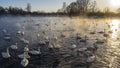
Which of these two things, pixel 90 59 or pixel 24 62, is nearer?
pixel 24 62

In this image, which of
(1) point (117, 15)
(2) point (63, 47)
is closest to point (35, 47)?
(2) point (63, 47)

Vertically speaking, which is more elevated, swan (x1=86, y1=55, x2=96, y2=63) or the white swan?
the white swan

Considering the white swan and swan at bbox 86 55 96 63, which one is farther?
swan at bbox 86 55 96 63

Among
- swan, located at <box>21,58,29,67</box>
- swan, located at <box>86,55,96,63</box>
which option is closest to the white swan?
swan, located at <box>21,58,29,67</box>

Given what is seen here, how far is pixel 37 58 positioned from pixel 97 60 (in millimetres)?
4969

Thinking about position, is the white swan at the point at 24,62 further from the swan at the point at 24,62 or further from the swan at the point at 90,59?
the swan at the point at 90,59

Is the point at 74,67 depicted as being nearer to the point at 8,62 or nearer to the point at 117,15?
the point at 8,62

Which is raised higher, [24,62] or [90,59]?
[24,62]

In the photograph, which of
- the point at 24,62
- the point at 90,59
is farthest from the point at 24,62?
the point at 90,59

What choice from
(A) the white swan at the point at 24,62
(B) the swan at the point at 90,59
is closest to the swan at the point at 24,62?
(A) the white swan at the point at 24,62

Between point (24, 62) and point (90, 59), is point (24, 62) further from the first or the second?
point (90, 59)

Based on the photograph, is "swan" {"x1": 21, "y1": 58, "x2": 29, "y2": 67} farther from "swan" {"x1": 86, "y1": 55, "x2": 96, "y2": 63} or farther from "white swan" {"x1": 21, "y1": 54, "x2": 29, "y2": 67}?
"swan" {"x1": 86, "y1": 55, "x2": 96, "y2": 63}

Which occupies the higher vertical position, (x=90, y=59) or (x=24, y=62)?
(x=24, y=62)

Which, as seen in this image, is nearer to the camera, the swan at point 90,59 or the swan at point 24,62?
the swan at point 24,62
